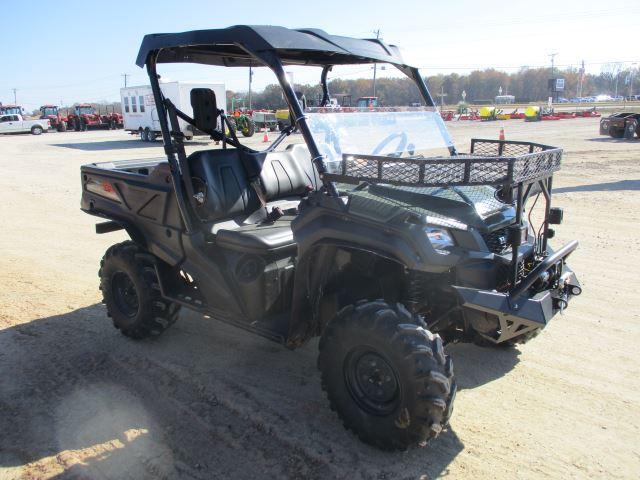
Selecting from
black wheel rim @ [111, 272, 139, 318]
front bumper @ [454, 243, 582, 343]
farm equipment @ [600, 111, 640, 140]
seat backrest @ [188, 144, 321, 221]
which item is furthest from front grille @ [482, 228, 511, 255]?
farm equipment @ [600, 111, 640, 140]

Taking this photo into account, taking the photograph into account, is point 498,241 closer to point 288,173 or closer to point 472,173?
point 472,173

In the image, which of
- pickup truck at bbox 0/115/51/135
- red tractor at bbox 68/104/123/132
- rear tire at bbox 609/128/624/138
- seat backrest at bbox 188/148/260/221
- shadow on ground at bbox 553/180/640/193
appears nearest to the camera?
seat backrest at bbox 188/148/260/221

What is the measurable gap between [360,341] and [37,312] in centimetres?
379

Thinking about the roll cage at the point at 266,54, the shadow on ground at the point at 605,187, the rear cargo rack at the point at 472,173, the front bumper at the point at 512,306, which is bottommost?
the shadow on ground at the point at 605,187

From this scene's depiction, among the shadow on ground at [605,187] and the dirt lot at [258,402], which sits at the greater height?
the shadow on ground at [605,187]

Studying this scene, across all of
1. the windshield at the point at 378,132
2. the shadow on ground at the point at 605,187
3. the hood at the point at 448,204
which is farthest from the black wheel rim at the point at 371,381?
the shadow on ground at the point at 605,187

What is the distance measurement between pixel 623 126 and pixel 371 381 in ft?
75.3

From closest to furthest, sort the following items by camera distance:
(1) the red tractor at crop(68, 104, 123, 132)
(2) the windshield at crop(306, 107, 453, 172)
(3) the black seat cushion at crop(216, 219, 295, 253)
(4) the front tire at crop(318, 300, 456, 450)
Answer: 1. (4) the front tire at crop(318, 300, 456, 450)
2. (2) the windshield at crop(306, 107, 453, 172)
3. (3) the black seat cushion at crop(216, 219, 295, 253)
4. (1) the red tractor at crop(68, 104, 123, 132)

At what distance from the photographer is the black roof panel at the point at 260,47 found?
3414 millimetres

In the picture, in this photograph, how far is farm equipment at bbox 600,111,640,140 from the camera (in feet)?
71.1

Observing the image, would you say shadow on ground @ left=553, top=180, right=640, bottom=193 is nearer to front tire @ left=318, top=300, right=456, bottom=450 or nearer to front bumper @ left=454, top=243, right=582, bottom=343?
front bumper @ left=454, top=243, right=582, bottom=343

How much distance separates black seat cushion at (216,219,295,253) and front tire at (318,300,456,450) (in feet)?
2.81

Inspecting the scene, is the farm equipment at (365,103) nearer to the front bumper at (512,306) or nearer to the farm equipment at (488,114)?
the front bumper at (512,306)

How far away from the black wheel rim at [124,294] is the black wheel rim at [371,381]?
238 centimetres
